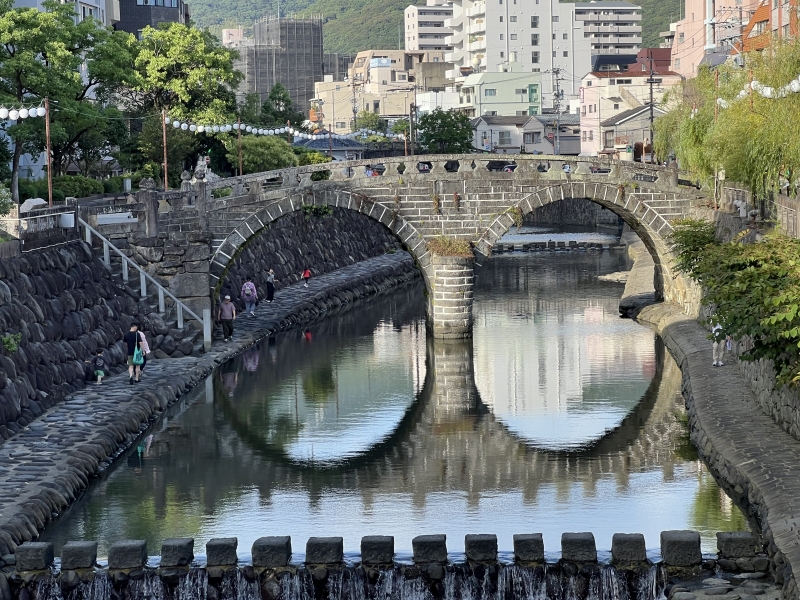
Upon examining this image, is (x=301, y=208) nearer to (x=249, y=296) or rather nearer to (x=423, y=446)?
(x=249, y=296)

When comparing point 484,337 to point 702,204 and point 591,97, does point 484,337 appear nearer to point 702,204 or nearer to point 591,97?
point 702,204

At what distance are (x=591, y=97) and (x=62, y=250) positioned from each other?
Answer: 74.7m

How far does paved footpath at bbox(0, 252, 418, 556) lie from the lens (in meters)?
22.6

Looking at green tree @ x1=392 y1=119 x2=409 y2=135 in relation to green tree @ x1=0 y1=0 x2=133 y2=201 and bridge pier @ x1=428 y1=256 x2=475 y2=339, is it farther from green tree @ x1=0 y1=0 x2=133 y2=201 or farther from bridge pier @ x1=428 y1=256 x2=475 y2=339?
bridge pier @ x1=428 y1=256 x2=475 y2=339

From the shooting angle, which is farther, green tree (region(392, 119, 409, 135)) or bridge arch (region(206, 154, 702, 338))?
green tree (region(392, 119, 409, 135))

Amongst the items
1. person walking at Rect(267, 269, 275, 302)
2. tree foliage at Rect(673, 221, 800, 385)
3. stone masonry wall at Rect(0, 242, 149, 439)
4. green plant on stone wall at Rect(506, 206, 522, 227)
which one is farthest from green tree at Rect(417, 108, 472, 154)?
tree foliage at Rect(673, 221, 800, 385)

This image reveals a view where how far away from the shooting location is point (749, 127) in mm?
36219

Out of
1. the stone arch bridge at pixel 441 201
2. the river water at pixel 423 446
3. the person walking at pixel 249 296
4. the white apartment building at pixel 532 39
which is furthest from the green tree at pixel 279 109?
the white apartment building at pixel 532 39

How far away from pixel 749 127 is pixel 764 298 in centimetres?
1586

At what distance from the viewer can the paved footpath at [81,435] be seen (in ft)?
74.1

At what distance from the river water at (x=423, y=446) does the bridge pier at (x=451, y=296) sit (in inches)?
27.5

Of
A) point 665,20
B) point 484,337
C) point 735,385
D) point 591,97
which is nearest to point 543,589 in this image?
point 735,385

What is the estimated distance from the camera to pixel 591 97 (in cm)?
10419

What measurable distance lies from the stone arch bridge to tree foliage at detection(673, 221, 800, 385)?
1589 centimetres
